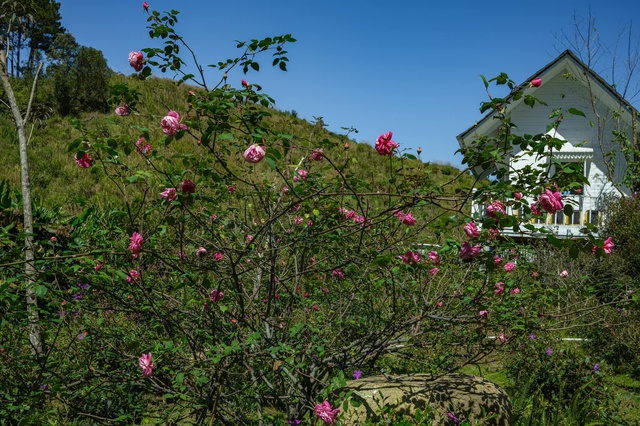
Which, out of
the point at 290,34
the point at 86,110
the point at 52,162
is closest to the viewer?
the point at 290,34

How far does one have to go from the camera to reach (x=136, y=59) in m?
2.83

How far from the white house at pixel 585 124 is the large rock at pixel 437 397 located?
1024 centimetres

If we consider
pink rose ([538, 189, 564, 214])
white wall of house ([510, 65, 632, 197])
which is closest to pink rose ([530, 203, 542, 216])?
pink rose ([538, 189, 564, 214])

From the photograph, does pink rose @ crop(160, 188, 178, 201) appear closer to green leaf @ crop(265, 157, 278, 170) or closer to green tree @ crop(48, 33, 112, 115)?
green leaf @ crop(265, 157, 278, 170)

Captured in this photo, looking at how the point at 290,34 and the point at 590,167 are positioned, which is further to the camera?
the point at 590,167

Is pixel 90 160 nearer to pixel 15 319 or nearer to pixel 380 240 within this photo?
pixel 15 319

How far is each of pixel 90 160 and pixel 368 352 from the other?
2.08 metres

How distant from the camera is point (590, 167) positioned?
46.6ft

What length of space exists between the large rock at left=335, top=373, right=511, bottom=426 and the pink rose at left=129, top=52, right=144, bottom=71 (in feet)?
7.79

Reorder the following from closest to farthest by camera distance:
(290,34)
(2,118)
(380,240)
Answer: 1. (290,34)
2. (380,240)
3. (2,118)

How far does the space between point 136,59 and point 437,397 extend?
9.28 ft

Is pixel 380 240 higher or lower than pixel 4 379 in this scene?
higher

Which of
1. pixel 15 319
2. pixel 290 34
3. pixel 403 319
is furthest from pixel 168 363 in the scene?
pixel 290 34

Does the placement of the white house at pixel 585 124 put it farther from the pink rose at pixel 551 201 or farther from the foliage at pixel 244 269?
the pink rose at pixel 551 201
